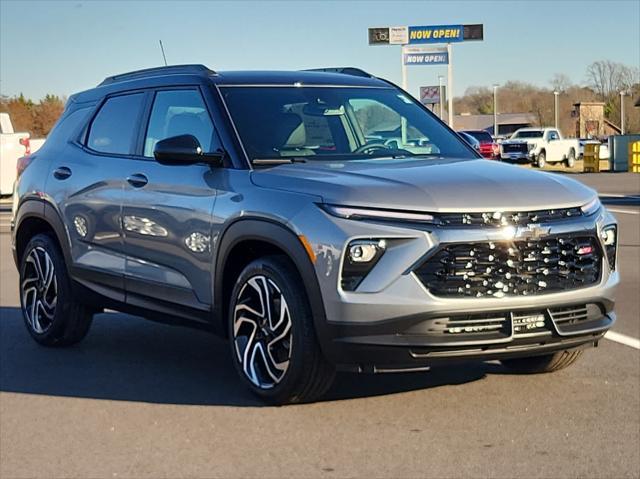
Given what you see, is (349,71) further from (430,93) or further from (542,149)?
(542,149)

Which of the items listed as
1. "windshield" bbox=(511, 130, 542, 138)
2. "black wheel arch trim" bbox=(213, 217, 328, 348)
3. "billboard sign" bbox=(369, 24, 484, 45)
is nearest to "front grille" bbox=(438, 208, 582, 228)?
"black wheel arch trim" bbox=(213, 217, 328, 348)

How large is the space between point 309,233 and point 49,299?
9.92 feet

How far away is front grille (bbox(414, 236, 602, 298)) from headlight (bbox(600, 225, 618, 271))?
13.1 inches

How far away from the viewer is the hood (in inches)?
193

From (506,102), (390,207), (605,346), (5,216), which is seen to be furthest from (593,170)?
(506,102)

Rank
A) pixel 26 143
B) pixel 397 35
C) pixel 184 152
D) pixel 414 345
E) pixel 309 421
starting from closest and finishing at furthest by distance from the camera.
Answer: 1. pixel 414 345
2. pixel 309 421
3. pixel 184 152
4. pixel 26 143
5. pixel 397 35

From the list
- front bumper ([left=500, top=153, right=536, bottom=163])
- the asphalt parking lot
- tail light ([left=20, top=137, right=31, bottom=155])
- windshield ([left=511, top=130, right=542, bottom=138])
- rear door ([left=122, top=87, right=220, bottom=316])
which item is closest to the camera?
the asphalt parking lot

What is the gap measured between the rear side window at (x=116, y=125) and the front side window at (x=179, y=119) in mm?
184

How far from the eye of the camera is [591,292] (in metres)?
5.21

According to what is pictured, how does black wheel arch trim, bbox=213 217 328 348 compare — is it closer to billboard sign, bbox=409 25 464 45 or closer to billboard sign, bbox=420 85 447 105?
billboard sign, bbox=420 85 447 105

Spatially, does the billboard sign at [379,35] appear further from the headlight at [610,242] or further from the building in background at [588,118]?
the building in background at [588,118]

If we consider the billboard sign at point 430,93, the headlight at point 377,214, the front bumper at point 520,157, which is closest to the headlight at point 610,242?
the headlight at point 377,214

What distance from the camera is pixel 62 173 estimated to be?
7199 millimetres

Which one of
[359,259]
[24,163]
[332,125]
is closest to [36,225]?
[24,163]
